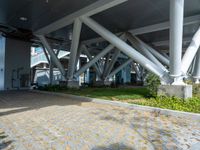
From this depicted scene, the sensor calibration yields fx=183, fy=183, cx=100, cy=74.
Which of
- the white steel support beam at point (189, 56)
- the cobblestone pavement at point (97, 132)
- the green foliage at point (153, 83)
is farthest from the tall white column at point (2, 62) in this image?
the white steel support beam at point (189, 56)

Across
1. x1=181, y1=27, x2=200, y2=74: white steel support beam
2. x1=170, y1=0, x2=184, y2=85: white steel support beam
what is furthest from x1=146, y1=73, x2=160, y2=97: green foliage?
x1=181, y1=27, x2=200, y2=74: white steel support beam

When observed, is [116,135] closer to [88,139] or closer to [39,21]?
[88,139]

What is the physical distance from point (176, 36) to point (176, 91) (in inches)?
95.1

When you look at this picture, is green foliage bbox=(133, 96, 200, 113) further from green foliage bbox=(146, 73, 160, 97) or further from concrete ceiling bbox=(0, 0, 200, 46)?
concrete ceiling bbox=(0, 0, 200, 46)

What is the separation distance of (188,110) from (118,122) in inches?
112

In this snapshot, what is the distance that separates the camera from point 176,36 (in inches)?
317

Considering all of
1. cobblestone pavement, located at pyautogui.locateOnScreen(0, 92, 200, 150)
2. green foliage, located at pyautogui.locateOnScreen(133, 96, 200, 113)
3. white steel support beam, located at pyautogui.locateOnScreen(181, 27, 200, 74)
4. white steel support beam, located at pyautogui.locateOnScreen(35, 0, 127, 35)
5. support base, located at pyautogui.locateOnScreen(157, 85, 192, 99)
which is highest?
white steel support beam, located at pyautogui.locateOnScreen(35, 0, 127, 35)

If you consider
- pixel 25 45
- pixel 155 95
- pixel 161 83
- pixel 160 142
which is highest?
pixel 25 45

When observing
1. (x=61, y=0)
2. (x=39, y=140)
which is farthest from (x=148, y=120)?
(x=61, y=0)

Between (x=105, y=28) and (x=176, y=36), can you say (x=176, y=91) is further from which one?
(x=105, y=28)

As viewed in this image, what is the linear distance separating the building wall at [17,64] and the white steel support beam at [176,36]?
14.9m

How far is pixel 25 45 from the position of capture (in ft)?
60.9

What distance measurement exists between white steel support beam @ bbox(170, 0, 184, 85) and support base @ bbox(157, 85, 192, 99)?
0.98 ft

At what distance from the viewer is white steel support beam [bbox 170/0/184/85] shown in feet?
25.8
